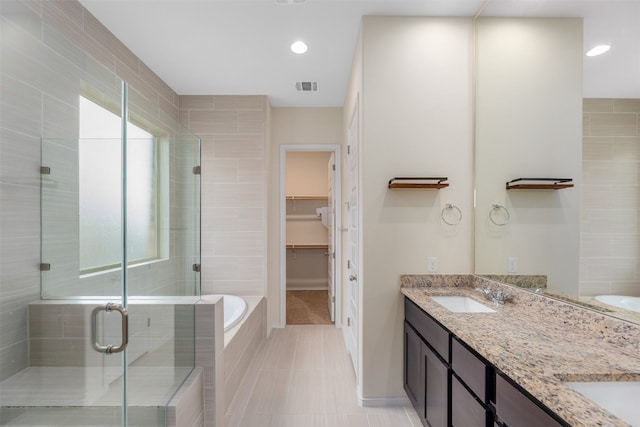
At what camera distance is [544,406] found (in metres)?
0.91

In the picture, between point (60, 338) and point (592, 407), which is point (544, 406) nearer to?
point (592, 407)

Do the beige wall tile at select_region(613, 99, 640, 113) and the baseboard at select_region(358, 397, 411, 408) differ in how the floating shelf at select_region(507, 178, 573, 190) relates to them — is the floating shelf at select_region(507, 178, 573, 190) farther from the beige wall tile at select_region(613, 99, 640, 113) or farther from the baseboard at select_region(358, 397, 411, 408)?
the baseboard at select_region(358, 397, 411, 408)

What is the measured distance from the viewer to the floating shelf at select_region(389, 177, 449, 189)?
2227 mm

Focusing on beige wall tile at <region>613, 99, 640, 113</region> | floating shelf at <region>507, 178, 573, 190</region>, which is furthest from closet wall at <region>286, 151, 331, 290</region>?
beige wall tile at <region>613, 99, 640, 113</region>

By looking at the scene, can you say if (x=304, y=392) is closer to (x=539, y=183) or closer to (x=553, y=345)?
(x=553, y=345)

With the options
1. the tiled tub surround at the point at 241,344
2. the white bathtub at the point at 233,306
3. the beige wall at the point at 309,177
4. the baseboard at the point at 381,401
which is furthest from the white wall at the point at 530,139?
the beige wall at the point at 309,177

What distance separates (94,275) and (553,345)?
1.92 m

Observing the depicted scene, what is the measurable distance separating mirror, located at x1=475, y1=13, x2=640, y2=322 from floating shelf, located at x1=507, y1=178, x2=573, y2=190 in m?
0.02

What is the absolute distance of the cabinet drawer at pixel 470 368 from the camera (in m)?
1.25

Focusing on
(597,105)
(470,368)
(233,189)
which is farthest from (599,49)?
(233,189)

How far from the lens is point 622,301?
1308 mm

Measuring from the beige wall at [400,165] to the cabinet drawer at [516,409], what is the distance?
3.92 feet

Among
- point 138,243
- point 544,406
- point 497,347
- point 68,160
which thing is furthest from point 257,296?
point 544,406

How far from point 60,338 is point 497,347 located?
178 centimetres
